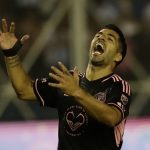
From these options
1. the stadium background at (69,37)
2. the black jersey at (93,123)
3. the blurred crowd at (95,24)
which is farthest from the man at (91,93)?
the blurred crowd at (95,24)

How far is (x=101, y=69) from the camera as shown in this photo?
4.70 meters

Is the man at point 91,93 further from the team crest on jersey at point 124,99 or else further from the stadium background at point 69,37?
the stadium background at point 69,37

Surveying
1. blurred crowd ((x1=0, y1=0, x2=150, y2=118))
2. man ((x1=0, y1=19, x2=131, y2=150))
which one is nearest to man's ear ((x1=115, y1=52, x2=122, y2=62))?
man ((x1=0, y1=19, x2=131, y2=150))

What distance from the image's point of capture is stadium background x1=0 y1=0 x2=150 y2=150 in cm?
768

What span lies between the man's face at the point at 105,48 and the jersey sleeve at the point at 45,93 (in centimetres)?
35

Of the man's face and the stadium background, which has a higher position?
the man's face

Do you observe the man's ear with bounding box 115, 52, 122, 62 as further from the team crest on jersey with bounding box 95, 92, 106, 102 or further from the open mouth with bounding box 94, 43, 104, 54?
the team crest on jersey with bounding box 95, 92, 106, 102

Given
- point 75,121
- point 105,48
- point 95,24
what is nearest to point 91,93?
point 75,121

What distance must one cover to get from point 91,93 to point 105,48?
0.95 feet

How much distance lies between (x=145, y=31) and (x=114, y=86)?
134 inches

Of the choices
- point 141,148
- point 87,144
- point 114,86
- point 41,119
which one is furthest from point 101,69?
point 41,119

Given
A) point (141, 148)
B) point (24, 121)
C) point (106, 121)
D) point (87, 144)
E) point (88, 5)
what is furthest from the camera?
point (88, 5)

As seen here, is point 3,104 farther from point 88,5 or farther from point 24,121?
point 88,5

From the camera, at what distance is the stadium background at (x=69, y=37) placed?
7684 mm
